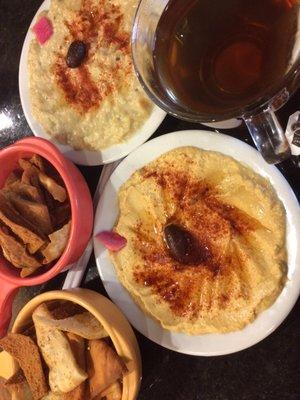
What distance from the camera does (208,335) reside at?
5.90 feet

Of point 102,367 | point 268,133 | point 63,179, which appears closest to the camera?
point 268,133

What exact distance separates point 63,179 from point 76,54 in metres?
0.41

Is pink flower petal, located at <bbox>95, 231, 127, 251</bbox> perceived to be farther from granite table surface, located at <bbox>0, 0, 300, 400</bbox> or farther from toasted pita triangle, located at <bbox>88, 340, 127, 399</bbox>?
toasted pita triangle, located at <bbox>88, 340, 127, 399</bbox>

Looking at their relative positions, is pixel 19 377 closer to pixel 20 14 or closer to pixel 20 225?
pixel 20 225

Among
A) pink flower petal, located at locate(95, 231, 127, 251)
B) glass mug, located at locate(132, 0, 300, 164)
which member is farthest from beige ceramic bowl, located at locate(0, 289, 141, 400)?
glass mug, located at locate(132, 0, 300, 164)

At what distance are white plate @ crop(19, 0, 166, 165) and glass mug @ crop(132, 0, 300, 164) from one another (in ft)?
1.03

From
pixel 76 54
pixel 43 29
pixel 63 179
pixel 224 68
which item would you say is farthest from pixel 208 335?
pixel 43 29

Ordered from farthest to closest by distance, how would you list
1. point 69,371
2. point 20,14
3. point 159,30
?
point 20,14 < point 69,371 < point 159,30

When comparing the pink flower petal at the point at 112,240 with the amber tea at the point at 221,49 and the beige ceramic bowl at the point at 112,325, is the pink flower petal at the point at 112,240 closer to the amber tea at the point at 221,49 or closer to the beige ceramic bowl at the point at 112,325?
the beige ceramic bowl at the point at 112,325

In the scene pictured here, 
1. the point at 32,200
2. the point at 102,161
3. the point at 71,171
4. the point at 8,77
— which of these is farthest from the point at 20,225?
the point at 8,77

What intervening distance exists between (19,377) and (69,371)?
0.20m

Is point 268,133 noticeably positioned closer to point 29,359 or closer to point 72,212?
point 72,212

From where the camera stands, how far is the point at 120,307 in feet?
6.18

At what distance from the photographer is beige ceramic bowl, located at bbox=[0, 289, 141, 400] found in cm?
172
